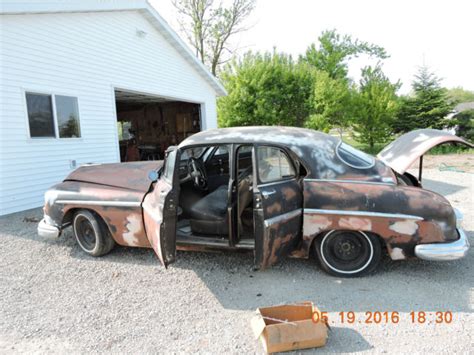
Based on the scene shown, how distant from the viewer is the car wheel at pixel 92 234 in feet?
14.1

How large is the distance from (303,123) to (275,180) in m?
17.4

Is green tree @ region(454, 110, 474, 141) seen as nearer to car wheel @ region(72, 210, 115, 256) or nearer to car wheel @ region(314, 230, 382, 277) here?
car wheel @ region(314, 230, 382, 277)

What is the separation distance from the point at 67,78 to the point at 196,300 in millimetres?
7431

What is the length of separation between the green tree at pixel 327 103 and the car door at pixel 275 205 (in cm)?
1579

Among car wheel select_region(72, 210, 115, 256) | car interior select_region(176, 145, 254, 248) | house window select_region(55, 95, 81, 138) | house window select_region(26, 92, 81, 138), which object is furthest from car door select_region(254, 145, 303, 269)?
house window select_region(55, 95, 81, 138)

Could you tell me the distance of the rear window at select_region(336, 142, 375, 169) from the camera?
364 centimetres

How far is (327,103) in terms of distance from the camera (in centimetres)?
1867

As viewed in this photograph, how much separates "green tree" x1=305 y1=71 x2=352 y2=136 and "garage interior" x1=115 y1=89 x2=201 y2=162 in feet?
25.1

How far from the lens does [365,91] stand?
20797mm

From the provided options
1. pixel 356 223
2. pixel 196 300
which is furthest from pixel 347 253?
pixel 196 300

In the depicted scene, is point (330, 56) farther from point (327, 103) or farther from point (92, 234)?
point (92, 234)

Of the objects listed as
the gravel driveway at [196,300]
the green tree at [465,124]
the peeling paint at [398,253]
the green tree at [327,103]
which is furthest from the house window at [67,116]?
the green tree at [465,124]

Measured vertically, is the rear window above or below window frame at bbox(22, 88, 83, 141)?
below
